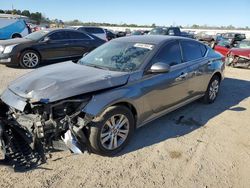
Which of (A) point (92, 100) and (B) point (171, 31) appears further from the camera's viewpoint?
(B) point (171, 31)

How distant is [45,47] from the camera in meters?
10.4

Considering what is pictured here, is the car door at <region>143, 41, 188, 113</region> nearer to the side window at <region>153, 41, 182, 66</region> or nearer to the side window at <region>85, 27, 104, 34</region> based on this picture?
the side window at <region>153, 41, 182, 66</region>

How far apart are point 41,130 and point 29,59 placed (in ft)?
24.3

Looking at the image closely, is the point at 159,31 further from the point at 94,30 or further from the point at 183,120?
the point at 183,120

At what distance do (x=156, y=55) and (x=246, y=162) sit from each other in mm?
2111

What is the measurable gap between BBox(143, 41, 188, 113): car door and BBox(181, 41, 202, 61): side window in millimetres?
200

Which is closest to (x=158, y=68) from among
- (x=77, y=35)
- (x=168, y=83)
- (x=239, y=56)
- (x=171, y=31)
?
(x=168, y=83)

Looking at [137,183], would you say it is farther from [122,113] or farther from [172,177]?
[122,113]

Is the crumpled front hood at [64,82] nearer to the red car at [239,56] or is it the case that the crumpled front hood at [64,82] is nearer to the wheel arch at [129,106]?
the wheel arch at [129,106]

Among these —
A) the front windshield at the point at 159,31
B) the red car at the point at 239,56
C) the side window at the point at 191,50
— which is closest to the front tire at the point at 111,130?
the side window at the point at 191,50

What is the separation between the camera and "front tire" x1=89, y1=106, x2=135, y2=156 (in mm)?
3586

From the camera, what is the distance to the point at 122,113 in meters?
3.83

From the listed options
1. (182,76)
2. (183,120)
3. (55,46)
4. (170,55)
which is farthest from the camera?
(55,46)

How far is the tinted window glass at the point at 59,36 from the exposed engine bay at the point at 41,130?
759 centimetres
